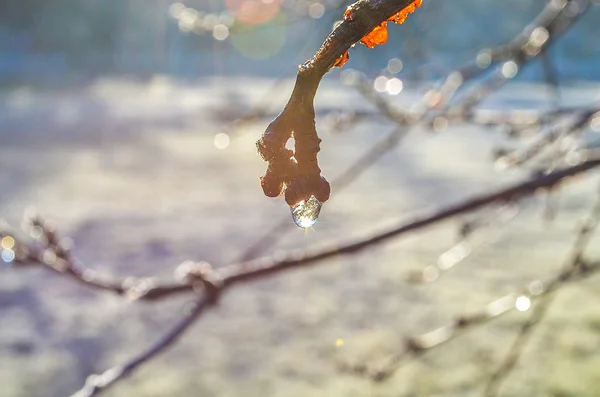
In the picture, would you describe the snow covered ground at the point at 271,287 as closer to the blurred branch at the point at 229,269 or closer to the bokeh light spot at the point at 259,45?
the blurred branch at the point at 229,269

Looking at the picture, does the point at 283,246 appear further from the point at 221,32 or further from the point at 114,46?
the point at 114,46

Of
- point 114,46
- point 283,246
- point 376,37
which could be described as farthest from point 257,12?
point 114,46

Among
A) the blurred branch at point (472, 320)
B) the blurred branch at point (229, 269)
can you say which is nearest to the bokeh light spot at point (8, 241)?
the blurred branch at point (229, 269)

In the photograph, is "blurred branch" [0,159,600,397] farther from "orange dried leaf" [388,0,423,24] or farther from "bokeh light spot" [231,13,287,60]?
"bokeh light spot" [231,13,287,60]

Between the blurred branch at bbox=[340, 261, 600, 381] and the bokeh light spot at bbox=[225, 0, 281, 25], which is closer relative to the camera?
the blurred branch at bbox=[340, 261, 600, 381]

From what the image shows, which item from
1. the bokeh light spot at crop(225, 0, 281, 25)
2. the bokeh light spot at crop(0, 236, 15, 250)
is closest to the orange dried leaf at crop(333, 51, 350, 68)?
the bokeh light spot at crop(0, 236, 15, 250)

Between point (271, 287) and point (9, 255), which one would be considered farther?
point (271, 287)

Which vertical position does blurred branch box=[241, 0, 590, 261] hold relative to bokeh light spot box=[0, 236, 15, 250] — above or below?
above
